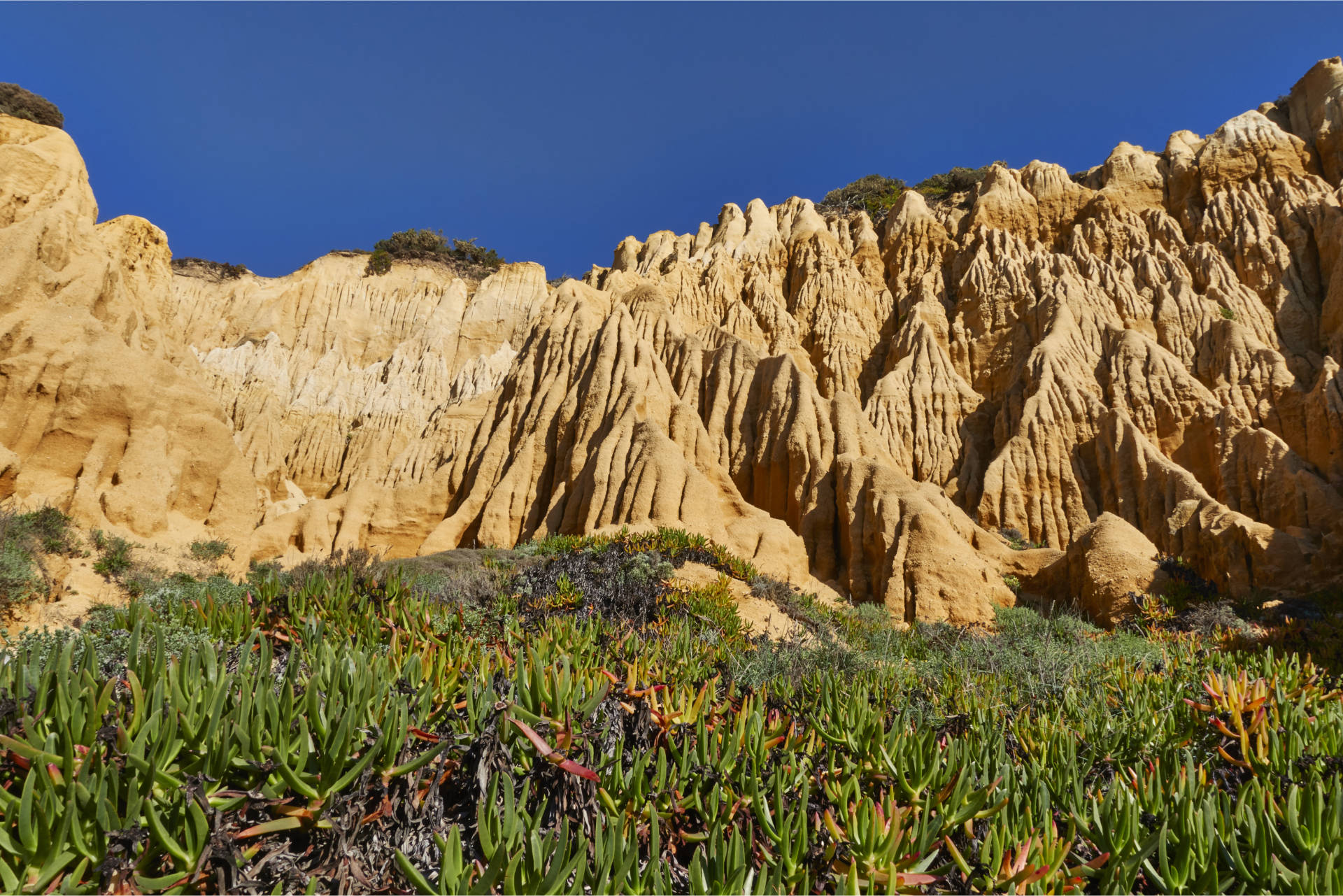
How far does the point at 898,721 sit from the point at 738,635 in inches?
214

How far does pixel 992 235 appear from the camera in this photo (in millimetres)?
36625

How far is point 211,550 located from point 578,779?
1627 centimetres

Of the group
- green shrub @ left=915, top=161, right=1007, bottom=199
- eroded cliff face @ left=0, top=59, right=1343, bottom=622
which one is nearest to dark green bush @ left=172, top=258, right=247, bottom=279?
eroded cliff face @ left=0, top=59, right=1343, bottom=622

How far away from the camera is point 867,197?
165 ft

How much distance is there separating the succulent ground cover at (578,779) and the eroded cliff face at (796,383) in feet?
39.7

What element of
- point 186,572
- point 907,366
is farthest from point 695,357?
point 186,572

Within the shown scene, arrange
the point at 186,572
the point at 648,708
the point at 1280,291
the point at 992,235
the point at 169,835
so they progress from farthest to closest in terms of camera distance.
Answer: the point at 992,235, the point at 1280,291, the point at 186,572, the point at 648,708, the point at 169,835

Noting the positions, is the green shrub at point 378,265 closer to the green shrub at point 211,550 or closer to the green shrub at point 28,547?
the green shrub at point 211,550

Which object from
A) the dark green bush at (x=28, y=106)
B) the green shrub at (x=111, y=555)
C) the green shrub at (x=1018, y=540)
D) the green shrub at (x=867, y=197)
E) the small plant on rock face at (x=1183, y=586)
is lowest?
the green shrub at (x=111, y=555)

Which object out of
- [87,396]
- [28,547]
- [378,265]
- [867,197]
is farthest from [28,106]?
[867,197]

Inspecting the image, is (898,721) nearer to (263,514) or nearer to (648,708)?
(648,708)

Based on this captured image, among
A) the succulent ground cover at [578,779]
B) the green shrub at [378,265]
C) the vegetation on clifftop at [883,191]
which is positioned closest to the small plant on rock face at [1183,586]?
the succulent ground cover at [578,779]

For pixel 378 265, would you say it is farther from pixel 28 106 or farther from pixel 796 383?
pixel 796 383

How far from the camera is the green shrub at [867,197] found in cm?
4856
